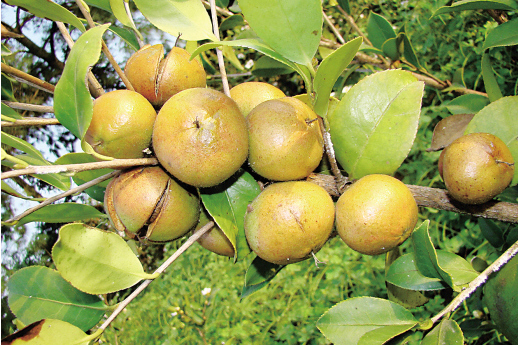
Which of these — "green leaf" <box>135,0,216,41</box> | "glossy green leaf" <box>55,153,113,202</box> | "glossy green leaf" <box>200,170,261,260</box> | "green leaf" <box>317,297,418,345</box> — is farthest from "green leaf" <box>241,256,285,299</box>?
"green leaf" <box>135,0,216,41</box>

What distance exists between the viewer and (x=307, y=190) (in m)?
0.76

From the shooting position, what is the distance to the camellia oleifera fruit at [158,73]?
821mm

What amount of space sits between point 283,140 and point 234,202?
190mm

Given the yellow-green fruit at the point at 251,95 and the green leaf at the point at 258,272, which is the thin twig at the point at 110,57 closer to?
the yellow-green fruit at the point at 251,95

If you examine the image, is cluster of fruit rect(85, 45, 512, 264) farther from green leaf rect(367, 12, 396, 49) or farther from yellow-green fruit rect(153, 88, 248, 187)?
green leaf rect(367, 12, 396, 49)

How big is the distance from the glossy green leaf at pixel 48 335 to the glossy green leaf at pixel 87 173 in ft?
0.99

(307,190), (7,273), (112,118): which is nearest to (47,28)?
(7,273)

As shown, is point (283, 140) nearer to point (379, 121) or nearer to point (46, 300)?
point (379, 121)

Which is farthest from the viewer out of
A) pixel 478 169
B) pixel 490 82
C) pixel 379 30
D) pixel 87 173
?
pixel 379 30

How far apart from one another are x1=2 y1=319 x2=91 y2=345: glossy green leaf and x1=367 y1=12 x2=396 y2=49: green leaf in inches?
54.6

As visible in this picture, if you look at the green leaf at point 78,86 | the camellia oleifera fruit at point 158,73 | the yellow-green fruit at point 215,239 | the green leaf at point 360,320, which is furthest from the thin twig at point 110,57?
the green leaf at point 360,320

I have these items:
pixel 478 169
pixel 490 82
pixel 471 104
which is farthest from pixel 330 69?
pixel 471 104

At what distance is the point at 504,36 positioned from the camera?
3.16 feet

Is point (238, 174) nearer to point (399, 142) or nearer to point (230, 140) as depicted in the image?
point (230, 140)
